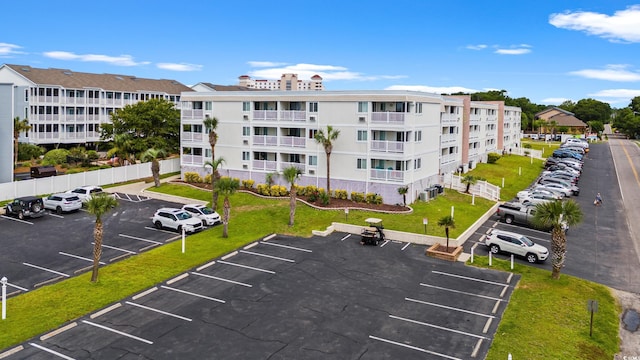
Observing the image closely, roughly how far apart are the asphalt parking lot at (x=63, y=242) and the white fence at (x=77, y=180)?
5.81 m

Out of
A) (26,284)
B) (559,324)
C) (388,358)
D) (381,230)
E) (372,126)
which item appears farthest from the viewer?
(372,126)

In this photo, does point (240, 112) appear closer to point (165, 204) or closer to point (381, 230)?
point (165, 204)

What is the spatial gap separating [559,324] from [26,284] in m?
27.0

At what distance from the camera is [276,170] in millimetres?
49656

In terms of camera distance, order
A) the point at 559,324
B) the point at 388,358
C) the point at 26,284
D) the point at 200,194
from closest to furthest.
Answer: the point at 388,358 → the point at 559,324 → the point at 26,284 → the point at 200,194

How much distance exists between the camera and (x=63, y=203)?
4141cm

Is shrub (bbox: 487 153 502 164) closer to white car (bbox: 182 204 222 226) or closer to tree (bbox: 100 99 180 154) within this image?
tree (bbox: 100 99 180 154)

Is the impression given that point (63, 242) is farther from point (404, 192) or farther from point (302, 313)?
point (404, 192)

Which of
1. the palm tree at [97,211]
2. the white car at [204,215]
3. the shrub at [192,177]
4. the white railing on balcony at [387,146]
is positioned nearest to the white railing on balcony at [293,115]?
the white railing on balcony at [387,146]

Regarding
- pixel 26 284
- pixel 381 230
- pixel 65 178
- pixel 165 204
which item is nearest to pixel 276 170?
pixel 165 204

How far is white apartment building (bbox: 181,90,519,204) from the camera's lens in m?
44.0

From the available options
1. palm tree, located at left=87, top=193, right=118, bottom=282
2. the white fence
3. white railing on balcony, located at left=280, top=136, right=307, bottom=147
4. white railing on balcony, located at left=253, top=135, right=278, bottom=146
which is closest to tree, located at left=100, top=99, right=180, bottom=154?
the white fence

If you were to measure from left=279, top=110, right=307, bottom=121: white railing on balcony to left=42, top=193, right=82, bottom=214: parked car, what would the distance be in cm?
2060

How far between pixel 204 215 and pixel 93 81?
57960mm
